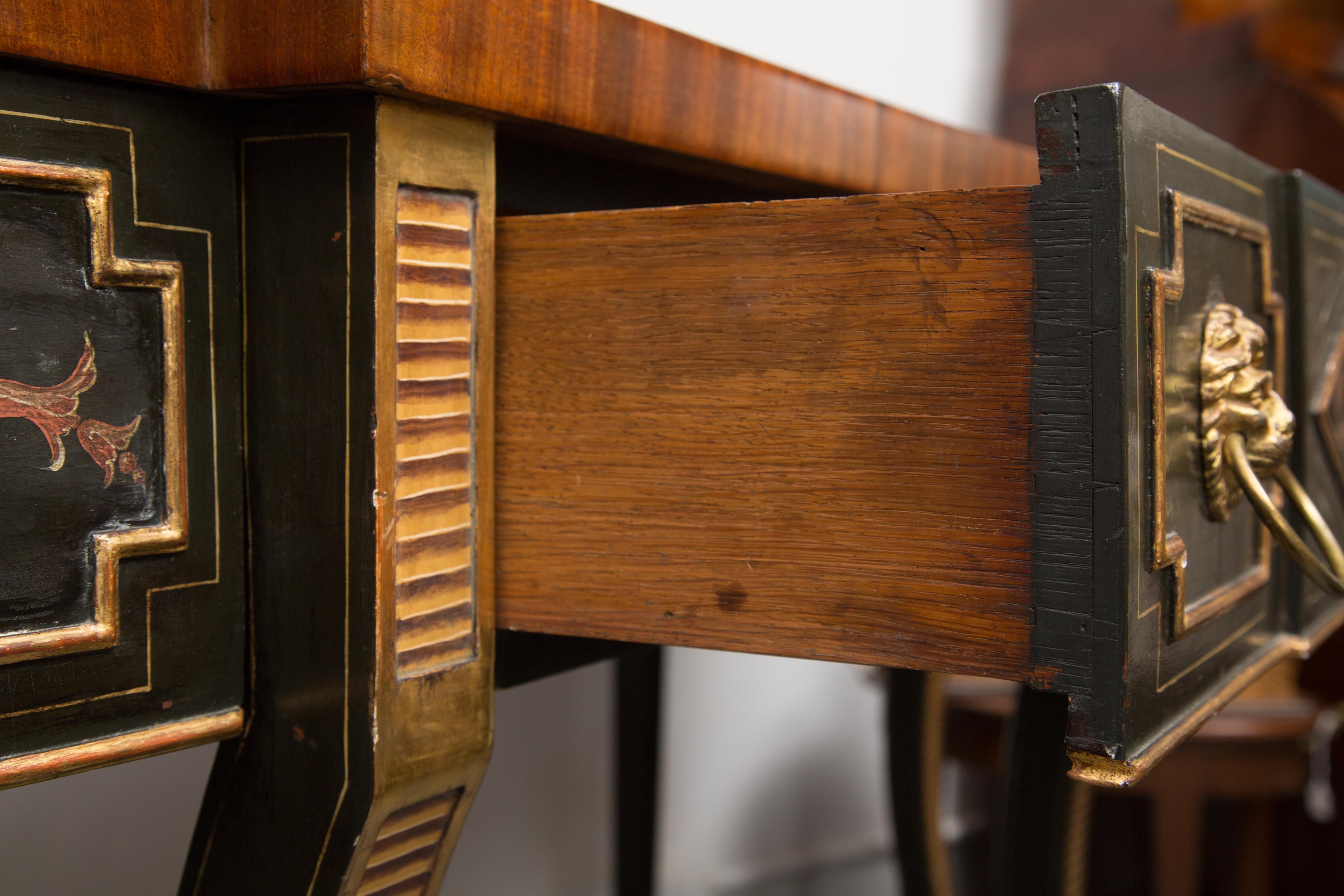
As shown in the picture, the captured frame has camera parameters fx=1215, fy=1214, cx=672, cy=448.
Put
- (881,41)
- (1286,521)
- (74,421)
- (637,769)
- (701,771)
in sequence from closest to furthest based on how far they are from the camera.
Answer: (74,421)
(1286,521)
(637,769)
(701,771)
(881,41)

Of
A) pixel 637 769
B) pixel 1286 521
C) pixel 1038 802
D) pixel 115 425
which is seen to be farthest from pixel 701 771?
pixel 115 425

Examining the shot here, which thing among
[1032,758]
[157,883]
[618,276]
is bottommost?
[157,883]

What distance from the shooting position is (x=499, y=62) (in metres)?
0.51

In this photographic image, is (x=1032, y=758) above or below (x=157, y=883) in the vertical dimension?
above

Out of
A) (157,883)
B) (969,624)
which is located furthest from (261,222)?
(157,883)

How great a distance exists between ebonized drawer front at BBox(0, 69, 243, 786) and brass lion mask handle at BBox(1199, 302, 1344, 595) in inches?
16.9

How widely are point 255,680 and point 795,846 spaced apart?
1225 mm

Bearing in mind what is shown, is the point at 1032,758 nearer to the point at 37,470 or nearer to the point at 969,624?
the point at 969,624

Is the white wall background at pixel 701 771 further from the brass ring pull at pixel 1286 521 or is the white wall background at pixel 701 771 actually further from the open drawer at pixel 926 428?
the brass ring pull at pixel 1286 521

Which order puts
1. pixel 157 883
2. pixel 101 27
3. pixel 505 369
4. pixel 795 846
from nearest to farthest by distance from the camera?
pixel 101 27 → pixel 505 369 → pixel 157 883 → pixel 795 846

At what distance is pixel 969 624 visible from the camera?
Answer: 478 millimetres

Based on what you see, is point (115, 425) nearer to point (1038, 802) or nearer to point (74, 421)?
point (74, 421)

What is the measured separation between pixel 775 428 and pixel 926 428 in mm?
63

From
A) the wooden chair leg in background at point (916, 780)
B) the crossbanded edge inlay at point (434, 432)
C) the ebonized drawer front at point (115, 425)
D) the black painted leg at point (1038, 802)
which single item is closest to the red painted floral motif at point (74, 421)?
the ebonized drawer front at point (115, 425)
